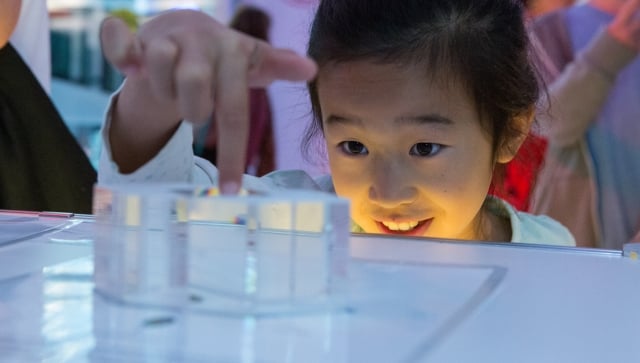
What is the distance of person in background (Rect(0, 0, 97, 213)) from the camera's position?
3.50 ft

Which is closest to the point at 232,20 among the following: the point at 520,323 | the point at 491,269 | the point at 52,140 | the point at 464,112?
the point at 52,140

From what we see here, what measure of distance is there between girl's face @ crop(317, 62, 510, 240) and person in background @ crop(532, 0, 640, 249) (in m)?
0.75

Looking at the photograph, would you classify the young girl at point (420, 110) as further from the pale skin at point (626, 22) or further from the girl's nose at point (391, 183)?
the pale skin at point (626, 22)

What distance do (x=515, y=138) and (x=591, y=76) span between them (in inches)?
28.3

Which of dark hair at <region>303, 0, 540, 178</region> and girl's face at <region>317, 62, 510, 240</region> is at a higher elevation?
dark hair at <region>303, 0, 540, 178</region>

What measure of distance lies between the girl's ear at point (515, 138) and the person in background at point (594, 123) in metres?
0.60

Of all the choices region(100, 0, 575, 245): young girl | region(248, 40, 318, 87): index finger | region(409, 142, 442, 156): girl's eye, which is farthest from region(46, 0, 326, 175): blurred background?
region(248, 40, 318, 87): index finger

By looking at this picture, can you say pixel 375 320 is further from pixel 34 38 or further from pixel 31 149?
pixel 34 38

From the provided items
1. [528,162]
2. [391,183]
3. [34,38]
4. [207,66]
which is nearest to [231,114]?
[207,66]

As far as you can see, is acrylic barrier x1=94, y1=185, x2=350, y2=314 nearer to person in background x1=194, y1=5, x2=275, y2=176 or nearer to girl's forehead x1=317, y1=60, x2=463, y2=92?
girl's forehead x1=317, y1=60, x2=463, y2=92

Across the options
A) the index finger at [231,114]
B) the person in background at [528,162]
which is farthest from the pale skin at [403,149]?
the index finger at [231,114]

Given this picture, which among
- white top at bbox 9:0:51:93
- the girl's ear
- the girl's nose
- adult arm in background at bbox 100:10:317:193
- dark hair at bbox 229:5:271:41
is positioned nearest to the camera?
adult arm in background at bbox 100:10:317:193

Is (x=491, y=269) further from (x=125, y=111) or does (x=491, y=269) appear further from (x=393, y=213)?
(x=393, y=213)

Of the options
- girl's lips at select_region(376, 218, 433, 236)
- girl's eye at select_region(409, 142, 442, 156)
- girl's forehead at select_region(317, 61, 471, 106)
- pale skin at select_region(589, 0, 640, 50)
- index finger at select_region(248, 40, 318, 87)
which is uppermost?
pale skin at select_region(589, 0, 640, 50)
